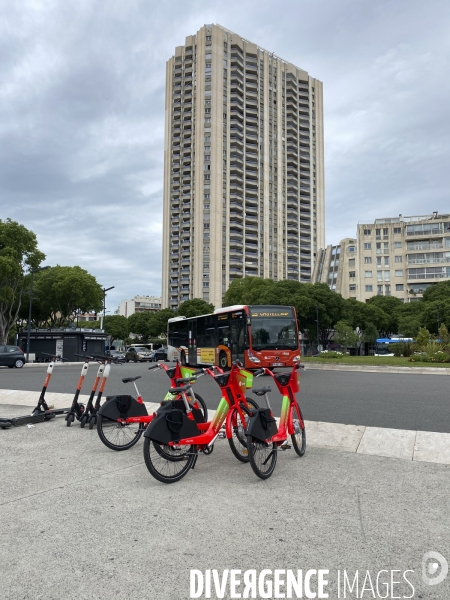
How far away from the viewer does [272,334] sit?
21.0 m

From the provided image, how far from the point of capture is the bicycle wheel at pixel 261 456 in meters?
4.82

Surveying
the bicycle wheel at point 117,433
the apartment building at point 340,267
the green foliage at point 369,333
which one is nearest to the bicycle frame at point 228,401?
the bicycle wheel at point 117,433

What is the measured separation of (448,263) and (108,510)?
99.4 meters

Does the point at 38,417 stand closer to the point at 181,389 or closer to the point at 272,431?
the point at 181,389

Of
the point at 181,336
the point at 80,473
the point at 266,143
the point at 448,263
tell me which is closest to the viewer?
the point at 80,473

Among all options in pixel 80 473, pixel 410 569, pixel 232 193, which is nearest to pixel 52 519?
pixel 80 473

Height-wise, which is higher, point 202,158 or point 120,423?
point 202,158

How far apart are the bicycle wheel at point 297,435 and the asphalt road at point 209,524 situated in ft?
0.58

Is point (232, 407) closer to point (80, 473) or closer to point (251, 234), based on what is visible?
point (80, 473)

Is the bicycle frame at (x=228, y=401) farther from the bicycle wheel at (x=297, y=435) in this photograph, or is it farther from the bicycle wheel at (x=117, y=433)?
the bicycle wheel at (x=117, y=433)

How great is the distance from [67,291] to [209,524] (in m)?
51.3

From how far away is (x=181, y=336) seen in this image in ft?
99.1

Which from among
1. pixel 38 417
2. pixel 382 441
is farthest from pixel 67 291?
pixel 382 441

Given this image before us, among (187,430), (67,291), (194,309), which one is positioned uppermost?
(67,291)
